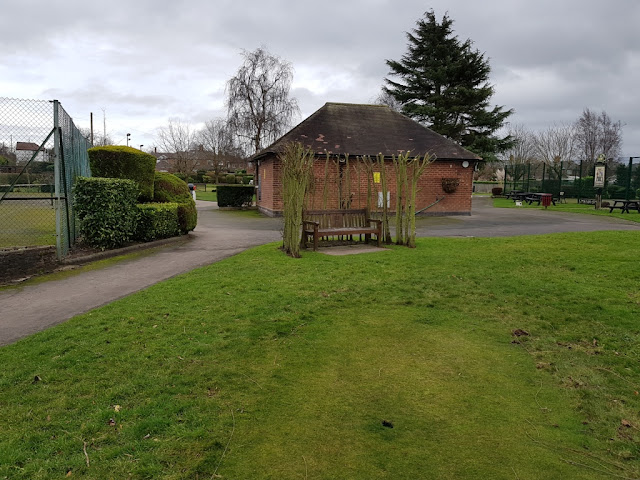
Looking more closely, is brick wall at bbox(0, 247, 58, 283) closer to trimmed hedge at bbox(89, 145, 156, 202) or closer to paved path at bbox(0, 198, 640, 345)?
paved path at bbox(0, 198, 640, 345)

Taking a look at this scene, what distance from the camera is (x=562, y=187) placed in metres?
32.8

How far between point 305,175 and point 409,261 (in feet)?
8.85

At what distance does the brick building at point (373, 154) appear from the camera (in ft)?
67.8

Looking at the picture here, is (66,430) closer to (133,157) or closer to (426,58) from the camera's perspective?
(133,157)

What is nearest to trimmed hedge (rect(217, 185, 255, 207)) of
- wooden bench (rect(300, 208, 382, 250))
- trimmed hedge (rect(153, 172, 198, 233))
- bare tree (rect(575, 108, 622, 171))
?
trimmed hedge (rect(153, 172, 198, 233))

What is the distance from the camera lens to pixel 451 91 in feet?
118

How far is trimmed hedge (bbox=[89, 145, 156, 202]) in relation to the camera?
11.6 m

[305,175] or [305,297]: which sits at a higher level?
[305,175]

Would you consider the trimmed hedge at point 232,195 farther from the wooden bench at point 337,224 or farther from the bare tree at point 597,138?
the bare tree at point 597,138

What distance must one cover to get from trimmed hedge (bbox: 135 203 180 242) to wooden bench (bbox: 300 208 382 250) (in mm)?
3975

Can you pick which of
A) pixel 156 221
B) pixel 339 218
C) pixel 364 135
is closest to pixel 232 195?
pixel 364 135

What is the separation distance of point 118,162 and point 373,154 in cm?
1206

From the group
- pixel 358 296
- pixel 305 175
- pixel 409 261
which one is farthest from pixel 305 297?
pixel 305 175

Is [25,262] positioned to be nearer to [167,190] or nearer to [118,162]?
[118,162]
